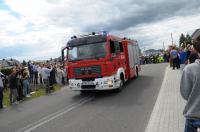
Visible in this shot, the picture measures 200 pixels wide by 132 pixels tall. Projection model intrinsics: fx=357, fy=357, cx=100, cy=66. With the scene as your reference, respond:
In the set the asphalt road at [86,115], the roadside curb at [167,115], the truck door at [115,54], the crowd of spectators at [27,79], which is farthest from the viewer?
the crowd of spectators at [27,79]

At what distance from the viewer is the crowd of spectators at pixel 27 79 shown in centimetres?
1692

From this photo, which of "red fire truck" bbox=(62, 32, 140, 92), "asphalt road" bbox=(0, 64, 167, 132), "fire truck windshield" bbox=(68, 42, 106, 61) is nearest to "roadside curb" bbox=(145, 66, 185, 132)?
"asphalt road" bbox=(0, 64, 167, 132)

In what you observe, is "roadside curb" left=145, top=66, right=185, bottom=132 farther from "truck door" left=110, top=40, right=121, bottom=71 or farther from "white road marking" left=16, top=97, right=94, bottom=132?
"truck door" left=110, top=40, right=121, bottom=71

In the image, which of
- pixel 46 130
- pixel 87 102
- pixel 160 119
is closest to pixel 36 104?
pixel 87 102

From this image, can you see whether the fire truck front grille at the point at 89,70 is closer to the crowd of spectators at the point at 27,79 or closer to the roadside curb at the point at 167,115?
the crowd of spectators at the point at 27,79

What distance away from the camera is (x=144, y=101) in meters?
13.4

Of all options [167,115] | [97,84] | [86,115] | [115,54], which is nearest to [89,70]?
[97,84]

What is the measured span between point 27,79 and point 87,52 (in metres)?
4.93

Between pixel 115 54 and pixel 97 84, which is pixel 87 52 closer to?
pixel 115 54

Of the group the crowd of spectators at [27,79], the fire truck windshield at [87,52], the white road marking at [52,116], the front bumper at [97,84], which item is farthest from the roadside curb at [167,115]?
the crowd of spectators at [27,79]

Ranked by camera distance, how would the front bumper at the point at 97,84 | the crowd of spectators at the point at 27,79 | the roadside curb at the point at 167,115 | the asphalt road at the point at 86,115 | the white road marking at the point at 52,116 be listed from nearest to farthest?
the roadside curb at the point at 167,115 < the asphalt road at the point at 86,115 < the white road marking at the point at 52,116 < the front bumper at the point at 97,84 < the crowd of spectators at the point at 27,79

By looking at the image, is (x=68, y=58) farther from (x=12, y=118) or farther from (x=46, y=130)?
(x=46, y=130)

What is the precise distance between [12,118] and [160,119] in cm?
553

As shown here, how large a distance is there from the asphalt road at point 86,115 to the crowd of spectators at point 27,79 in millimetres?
1951
